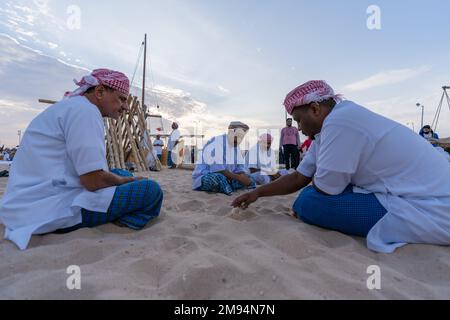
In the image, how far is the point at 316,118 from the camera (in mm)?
2188

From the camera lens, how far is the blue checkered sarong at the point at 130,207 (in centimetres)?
197

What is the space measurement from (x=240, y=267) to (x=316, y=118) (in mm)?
1246

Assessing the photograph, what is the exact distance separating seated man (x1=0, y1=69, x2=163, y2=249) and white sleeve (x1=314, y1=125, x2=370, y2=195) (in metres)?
1.24

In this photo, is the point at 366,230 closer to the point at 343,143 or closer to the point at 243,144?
the point at 343,143

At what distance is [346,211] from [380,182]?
271 millimetres

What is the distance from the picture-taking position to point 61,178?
1.87 metres

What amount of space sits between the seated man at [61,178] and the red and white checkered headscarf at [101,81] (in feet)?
0.53

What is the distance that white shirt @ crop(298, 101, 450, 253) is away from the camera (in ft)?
5.82

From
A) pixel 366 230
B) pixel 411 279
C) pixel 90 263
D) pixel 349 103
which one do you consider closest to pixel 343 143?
pixel 349 103

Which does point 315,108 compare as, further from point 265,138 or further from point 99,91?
point 265,138

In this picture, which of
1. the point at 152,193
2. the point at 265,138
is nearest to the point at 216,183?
the point at 265,138

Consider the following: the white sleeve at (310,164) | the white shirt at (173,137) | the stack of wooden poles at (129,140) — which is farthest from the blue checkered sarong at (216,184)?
the white shirt at (173,137)

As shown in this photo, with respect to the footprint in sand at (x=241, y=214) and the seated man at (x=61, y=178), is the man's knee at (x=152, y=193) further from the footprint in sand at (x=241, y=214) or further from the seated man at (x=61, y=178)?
the footprint in sand at (x=241, y=214)

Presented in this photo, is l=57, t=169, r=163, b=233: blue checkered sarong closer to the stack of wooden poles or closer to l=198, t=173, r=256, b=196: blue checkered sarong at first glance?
l=198, t=173, r=256, b=196: blue checkered sarong
